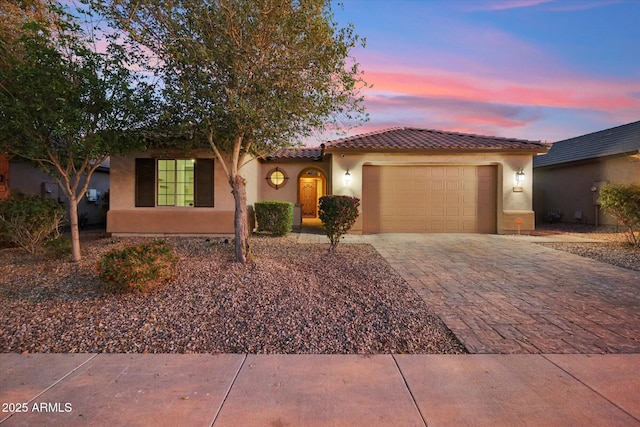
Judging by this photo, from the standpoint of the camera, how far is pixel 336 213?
8.09 meters

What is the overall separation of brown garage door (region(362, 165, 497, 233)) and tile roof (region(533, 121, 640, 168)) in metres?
6.31

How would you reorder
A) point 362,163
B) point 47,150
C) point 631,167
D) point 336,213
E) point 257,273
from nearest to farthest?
point 257,273 → point 47,150 → point 336,213 → point 362,163 → point 631,167

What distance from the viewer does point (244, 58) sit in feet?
19.5

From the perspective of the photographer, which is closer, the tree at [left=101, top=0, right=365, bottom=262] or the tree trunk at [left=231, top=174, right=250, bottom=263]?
the tree at [left=101, top=0, right=365, bottom=262]

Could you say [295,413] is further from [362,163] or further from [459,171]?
[459,171]

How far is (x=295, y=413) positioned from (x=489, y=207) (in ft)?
Result: 39.3

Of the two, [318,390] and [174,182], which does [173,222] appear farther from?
[318,390]

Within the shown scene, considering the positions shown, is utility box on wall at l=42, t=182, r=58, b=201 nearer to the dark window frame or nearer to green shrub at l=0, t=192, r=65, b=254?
the dark window frame

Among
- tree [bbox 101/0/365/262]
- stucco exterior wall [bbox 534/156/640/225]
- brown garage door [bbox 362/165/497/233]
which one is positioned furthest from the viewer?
stucco exterior wall [bbox 534/156/640/225]

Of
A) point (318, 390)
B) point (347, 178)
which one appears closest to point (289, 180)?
point (347, 178)

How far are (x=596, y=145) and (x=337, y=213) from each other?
1495 cm

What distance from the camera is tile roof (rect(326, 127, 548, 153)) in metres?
11.7

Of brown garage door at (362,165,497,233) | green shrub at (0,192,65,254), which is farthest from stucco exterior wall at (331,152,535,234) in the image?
green shrub at (0,192,65,254)

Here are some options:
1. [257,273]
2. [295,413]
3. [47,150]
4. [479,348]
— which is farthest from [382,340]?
[47,150]
